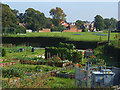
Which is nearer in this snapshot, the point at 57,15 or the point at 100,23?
the point at 100,23

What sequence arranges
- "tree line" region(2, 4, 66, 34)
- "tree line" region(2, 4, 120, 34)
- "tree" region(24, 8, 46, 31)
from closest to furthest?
"tree line" region(2, 4, 120, 34) < "tree line" region(2, 4, 66, 34) < "tree" region(24, 8, 46, 31)

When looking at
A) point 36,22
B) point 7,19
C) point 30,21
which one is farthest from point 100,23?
point 30,21

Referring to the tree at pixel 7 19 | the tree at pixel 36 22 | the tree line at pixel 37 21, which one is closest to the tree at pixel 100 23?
the tree line at pixel 37 21

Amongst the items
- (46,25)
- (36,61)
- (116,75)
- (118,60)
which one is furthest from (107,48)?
(46,25)

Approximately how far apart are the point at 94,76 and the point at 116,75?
4.27 ft

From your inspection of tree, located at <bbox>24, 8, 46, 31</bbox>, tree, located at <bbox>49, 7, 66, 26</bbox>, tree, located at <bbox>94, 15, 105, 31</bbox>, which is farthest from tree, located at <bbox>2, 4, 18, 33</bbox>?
tree, located at <bbox>94, 15, 105, 31</bbox>

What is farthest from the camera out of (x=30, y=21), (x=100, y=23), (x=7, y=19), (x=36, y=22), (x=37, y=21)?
(x=30, y=21)

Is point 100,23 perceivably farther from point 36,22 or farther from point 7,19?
point 7,19

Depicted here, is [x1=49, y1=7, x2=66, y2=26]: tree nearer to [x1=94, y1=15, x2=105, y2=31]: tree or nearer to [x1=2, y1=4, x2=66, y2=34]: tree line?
[x1=2, y1=4, x2=66, y2=34]: tree line

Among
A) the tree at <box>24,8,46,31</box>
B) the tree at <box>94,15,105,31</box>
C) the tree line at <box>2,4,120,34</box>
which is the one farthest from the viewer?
the tree at <box>24,8,46,31</box>

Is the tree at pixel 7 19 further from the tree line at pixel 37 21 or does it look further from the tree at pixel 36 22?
the tree at pixel 36 22

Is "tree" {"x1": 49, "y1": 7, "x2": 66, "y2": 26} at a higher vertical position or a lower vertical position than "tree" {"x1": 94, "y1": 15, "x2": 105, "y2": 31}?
higher

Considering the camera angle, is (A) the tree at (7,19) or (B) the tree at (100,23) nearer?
(B) the tree at (100,23)

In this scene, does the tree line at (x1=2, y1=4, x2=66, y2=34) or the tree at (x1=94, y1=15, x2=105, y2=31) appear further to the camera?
the tree line at (x1=2, y1=4, x2=66, y2=34)
